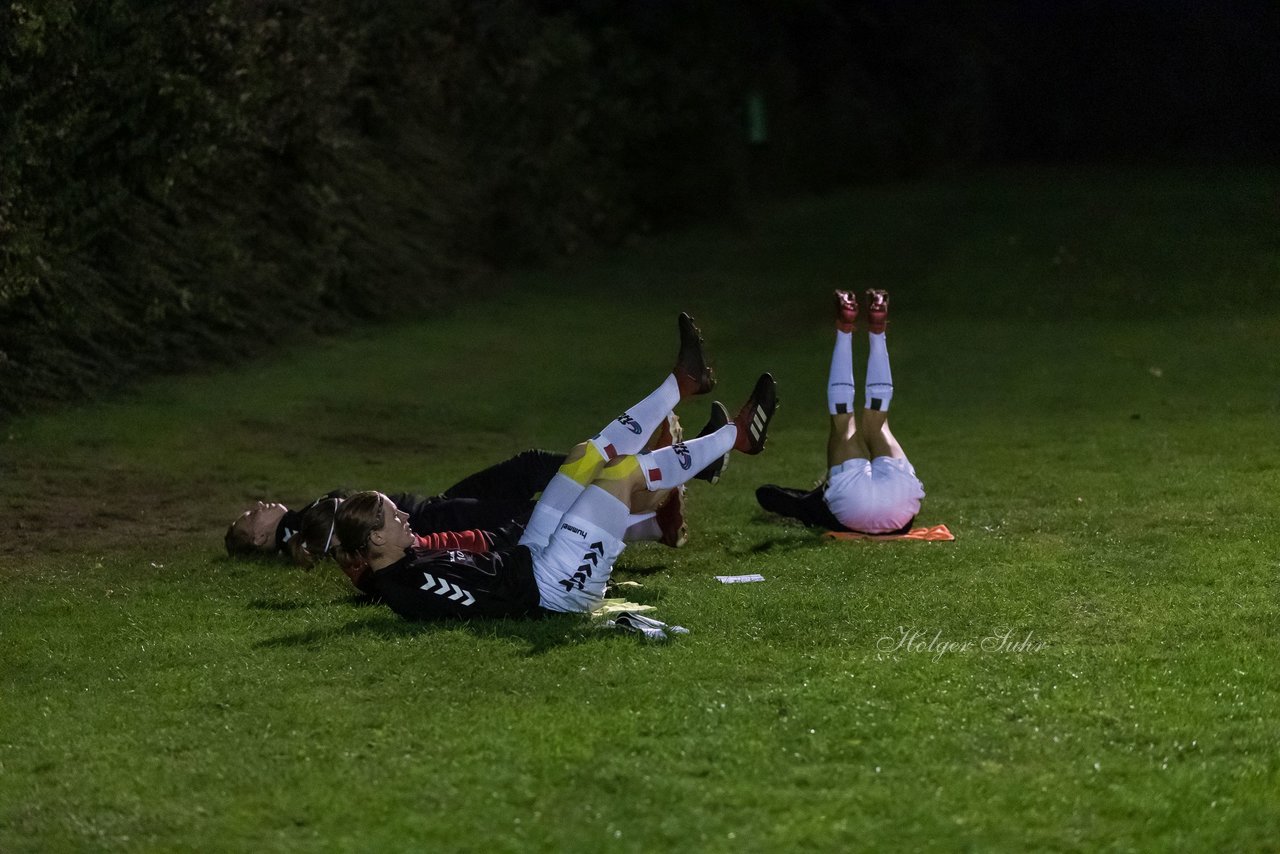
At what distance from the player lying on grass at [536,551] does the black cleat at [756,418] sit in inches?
21.8

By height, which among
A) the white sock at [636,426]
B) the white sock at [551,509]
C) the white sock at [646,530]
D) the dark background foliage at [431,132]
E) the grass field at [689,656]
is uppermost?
the dark background foliage at [431,132]

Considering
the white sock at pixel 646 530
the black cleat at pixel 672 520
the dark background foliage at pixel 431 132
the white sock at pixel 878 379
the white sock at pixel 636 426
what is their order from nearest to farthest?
1. the white sock at pixel 636 426
2. the black cleat at pixel 672 520
3. the white sock at pixel 646 530
4. the white sock at pixel 878 379
5. the dark background foliage at pixel 431 132

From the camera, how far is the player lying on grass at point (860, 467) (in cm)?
837

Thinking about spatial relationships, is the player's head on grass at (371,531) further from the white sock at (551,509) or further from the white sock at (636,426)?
the white sock at (636,426)

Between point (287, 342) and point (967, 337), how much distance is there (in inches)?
327

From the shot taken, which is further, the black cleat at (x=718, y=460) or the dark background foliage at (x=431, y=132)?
the dark background foliage at (x=431, y=132)

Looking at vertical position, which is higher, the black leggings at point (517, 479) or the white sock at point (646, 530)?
the black leggings at point (517, 479)

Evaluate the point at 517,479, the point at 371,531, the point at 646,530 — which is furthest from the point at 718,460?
the point at 371,531

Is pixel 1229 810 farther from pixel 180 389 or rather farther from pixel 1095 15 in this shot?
pixel 1095 15

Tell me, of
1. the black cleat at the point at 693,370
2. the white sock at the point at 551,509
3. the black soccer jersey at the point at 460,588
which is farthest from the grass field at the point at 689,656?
the black cleat at the point at 693,370

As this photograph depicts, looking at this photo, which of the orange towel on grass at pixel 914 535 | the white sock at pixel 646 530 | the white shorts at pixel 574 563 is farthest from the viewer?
the orange towel on grass at pixel 914 535

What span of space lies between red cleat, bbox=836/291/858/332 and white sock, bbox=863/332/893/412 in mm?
178

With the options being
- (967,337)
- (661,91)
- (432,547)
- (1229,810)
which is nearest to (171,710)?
(432,547)

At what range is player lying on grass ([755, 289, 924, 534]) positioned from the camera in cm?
837
